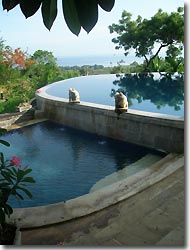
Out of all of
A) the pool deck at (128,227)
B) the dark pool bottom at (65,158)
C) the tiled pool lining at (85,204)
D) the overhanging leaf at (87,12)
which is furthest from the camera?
the dark pool bottom at (65,158)

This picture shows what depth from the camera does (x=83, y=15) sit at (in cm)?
49

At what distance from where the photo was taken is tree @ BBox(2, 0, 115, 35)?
1.61ft

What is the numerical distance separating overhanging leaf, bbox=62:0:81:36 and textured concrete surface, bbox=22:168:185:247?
149cm

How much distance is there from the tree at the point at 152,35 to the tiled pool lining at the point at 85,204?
28.4ft

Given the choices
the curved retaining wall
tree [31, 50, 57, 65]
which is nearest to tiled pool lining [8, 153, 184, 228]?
the curved retaining wall

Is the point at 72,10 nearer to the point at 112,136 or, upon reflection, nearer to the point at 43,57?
the point at 112,136

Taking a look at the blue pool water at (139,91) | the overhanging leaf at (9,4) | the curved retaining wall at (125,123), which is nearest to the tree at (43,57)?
the blue pool water at (139,91)

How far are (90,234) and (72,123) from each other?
4279mm

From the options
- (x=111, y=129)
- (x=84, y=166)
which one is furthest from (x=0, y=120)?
(x=84, y=166)

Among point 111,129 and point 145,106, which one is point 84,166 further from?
point 145,106

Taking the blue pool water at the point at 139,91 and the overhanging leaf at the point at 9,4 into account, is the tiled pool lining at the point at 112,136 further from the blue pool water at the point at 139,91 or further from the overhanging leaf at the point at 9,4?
the overhanging leaf at the point at 9,4

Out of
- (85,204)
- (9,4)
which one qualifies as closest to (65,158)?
(85,204)

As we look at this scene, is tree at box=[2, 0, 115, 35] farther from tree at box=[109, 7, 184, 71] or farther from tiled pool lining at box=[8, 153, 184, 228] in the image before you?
tree at box=[109, 7, 184, 71]

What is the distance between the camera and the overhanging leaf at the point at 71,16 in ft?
1.62
